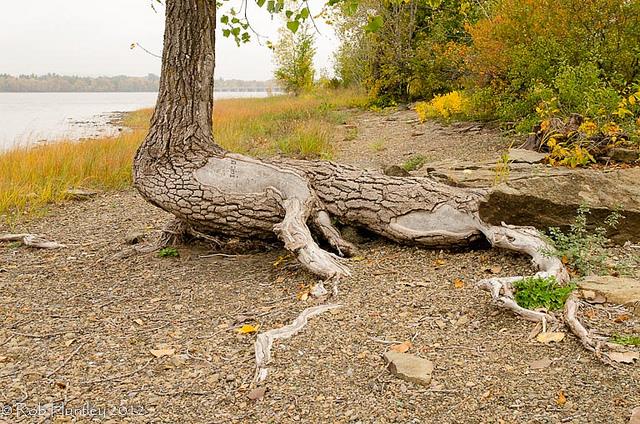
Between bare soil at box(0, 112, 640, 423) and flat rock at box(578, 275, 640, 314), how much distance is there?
0.14 m

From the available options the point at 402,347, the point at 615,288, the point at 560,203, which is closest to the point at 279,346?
the point at 402,347

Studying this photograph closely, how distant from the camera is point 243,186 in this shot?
4.91m

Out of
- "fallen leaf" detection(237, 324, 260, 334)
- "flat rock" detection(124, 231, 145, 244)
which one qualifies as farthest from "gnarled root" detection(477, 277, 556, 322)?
"flat rock" detection(124, 231, 145, 244)

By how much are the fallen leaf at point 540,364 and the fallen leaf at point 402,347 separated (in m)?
0.60

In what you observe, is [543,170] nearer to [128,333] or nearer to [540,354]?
[540,354]

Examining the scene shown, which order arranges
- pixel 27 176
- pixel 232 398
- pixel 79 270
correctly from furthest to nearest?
pixel 27 176, pixel 79 270, pixel 232 398

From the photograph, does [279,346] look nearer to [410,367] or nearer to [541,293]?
[410,367]

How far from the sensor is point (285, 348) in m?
3.17

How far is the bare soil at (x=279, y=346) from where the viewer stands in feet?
8.57

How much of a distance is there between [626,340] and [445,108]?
12.3 metres

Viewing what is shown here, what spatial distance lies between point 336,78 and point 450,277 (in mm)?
30346

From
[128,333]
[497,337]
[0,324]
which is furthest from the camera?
[0,324]

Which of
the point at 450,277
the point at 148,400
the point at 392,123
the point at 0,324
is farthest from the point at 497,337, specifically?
the point at 392,123

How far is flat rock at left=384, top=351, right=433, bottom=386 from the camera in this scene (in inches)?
108
